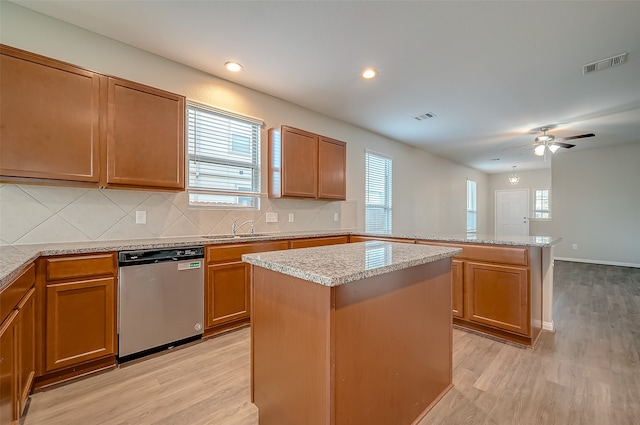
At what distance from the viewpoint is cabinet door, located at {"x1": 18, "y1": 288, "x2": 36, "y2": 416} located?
1.47 meters

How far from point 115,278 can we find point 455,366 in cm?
263

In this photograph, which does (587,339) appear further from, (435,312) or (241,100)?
(241,100)

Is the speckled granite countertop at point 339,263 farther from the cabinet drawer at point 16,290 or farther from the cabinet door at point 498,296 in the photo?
the cabinet door at point 498,296

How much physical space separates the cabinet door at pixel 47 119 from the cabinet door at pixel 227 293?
122cm

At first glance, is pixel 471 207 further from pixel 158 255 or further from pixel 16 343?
pixel 16 343

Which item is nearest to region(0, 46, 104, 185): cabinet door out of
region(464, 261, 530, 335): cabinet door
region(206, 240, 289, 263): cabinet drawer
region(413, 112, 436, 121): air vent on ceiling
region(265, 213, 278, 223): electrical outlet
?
region(206, 240, 289, 263): cabinet drawer

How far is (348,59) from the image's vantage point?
108 inches

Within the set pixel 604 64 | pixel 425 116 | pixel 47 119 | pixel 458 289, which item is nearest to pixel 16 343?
pixel 47 119

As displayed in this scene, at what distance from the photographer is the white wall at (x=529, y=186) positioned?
299 inches

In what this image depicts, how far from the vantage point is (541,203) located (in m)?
8.84

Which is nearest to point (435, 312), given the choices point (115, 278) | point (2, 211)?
point (115, 278)

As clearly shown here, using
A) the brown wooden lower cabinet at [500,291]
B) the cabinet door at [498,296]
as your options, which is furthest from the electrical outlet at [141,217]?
the cabinet door at [498,296]

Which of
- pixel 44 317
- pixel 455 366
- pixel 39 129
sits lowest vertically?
pixel 455 366

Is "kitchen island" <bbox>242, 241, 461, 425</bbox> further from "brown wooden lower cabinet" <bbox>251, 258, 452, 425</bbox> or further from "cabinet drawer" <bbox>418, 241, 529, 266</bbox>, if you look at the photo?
"cabinet drawer" <bbox>418, 241, 529, 266</bbox>
